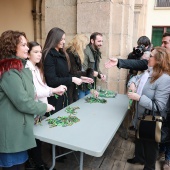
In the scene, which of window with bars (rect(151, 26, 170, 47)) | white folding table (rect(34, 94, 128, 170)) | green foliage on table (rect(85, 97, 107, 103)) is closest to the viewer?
white folding table (rect(34, 94, 128, 170))

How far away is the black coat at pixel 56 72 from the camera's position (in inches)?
94.3

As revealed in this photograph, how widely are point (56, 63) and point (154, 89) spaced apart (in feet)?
3.82

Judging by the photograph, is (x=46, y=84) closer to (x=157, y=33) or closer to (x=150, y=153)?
(x=150, y=153)

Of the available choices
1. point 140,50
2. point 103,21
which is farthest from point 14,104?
point 140,50

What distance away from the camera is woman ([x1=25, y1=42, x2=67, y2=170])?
7.15ft

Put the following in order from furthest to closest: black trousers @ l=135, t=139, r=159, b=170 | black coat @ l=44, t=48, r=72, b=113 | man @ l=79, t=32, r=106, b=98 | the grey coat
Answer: man @ l=79, t=32, r=106, b=98, black coat @ l=44, t=48, r=72, b=113, black trousers @ l=135, t=139, r=159, b=170, the grey coat

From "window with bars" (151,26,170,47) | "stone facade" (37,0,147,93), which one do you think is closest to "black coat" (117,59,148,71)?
"stone facade" (37,0,147,93)

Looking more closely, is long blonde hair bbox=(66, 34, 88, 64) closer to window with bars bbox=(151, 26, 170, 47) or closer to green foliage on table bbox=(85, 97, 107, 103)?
green foliage on table bbox=(85, 97, 107, 103)

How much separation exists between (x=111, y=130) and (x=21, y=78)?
35.8 inches

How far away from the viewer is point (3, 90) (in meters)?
1.61

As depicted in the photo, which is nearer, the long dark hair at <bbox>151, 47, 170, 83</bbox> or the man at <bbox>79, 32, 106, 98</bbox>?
the long dark hair at <bbox>151, 47, 170, 83</bbox>

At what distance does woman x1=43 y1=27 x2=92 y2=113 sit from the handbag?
0.92 m

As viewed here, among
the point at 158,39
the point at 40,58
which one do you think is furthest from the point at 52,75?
the point at 158,39

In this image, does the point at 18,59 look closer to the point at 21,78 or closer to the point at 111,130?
the point at 21,78
